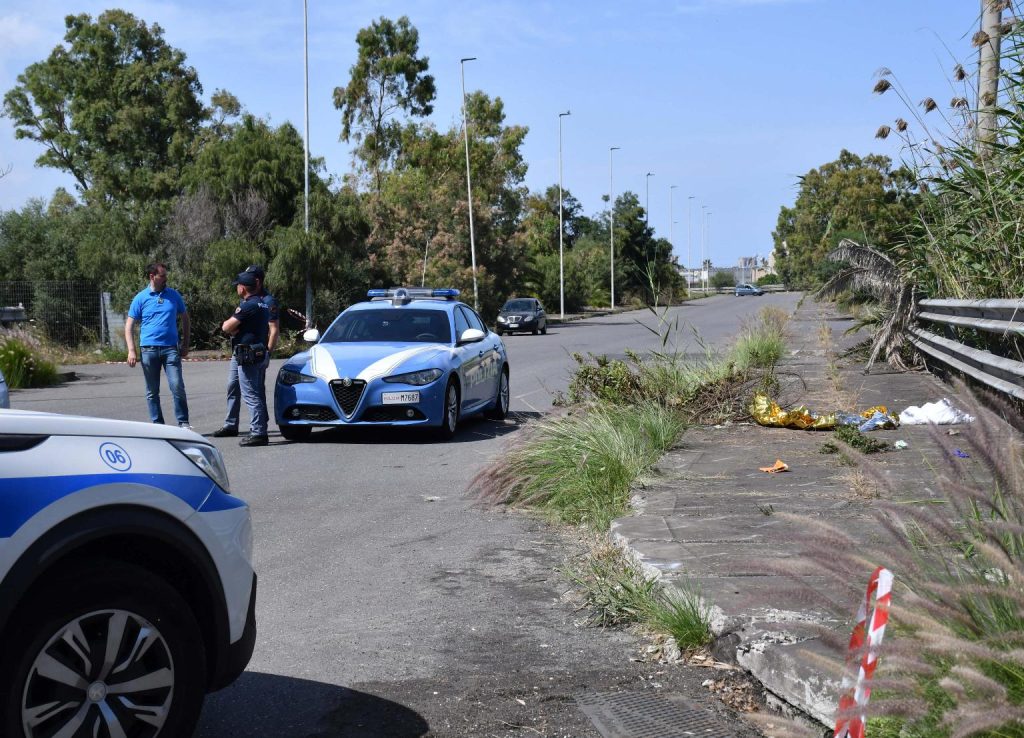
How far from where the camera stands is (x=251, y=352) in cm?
1202

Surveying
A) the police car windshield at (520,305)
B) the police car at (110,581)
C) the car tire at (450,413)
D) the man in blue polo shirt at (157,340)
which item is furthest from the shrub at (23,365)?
the police car windshield at (520,305)

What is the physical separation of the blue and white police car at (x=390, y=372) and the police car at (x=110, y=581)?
26.3ft

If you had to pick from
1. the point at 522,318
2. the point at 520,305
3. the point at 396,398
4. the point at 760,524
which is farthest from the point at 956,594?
the point at 520,305

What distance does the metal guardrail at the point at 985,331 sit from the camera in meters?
8.37

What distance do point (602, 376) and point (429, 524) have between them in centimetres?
374

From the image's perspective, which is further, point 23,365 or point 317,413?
point 23,365

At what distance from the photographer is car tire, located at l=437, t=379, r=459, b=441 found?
12062mm

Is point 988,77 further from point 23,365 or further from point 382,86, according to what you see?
point 382,86

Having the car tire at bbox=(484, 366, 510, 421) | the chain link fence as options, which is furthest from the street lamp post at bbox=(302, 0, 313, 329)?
the car tire at bbox=(484, 366, 510, 421)

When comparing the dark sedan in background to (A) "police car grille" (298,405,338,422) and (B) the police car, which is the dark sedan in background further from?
(B) the police car

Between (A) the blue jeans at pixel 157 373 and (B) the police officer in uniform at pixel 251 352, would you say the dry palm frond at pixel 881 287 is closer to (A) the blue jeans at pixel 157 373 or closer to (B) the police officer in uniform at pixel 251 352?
(B) the police officer in uniform at pixel 251 352

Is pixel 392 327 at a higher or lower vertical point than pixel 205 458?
higher

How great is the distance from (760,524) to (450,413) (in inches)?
240

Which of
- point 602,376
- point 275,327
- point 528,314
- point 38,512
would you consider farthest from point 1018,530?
point 528,314
